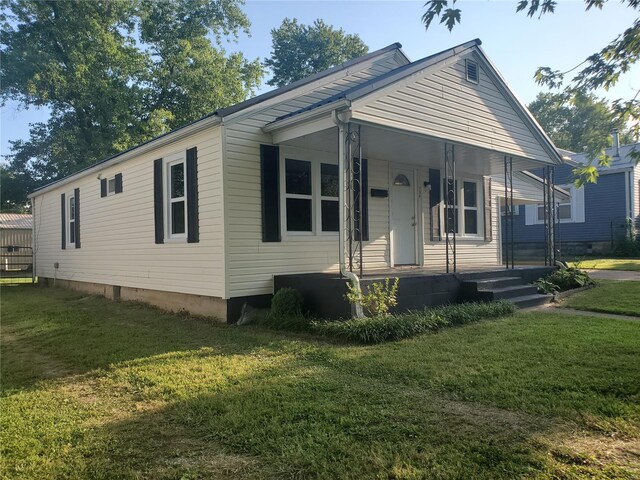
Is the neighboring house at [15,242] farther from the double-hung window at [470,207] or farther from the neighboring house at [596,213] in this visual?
the neighboring house at [596,213]

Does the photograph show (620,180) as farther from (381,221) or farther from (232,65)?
(232,65)

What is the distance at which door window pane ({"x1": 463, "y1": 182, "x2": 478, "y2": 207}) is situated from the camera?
11.9 m

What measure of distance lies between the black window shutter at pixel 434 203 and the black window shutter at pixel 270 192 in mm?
4373

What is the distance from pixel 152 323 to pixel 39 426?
4.50m

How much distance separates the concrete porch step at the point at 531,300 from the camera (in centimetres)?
838

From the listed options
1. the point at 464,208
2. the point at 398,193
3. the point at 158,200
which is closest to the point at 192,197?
the point at 158,200

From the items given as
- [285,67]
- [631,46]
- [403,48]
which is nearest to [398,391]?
[631,46]

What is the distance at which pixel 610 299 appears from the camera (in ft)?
27.9

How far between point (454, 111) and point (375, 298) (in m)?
4.43

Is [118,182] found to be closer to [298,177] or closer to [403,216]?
[298,177]

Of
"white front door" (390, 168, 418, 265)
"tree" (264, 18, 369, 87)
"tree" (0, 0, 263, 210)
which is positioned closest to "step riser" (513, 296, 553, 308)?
"white front door" (390, 168, 418, 265)

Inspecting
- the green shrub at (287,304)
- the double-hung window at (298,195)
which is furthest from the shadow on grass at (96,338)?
the double-hung window at (298,195)

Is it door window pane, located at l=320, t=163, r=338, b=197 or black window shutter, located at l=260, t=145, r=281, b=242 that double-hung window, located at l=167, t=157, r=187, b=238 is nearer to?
black window shutter, located at l=260, t=145, r=281, b=242

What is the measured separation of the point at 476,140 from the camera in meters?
9.06
